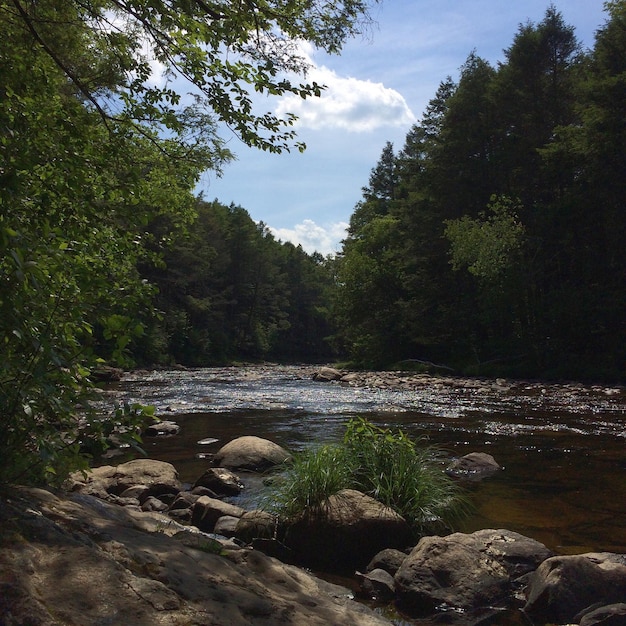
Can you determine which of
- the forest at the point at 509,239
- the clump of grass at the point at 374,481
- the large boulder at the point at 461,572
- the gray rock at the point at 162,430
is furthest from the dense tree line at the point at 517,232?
the large boulder at the point at 461,572

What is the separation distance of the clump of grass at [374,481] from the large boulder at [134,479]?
5.51 ft

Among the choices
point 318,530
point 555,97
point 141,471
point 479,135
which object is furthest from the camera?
point 479,135

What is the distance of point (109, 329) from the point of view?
9.95 feet

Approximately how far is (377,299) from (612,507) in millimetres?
35125

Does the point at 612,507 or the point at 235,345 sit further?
the point at 235,345

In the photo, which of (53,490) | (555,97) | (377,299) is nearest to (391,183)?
(377,299)

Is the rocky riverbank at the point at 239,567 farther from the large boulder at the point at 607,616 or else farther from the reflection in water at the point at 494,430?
the reflection in water at the point at 494,430

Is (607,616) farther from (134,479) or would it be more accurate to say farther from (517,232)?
(517,232)

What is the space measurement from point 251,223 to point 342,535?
67.8 metres

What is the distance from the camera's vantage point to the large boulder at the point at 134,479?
270 inches

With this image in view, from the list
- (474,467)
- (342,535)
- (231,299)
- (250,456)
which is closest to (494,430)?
(474,467)

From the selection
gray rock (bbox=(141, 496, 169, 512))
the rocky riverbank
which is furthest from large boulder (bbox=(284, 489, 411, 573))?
gray rock (bbox=(141, 496, 169, 512))

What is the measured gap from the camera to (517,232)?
2997 centimetres

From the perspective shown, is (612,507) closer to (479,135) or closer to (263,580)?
(263,580)
